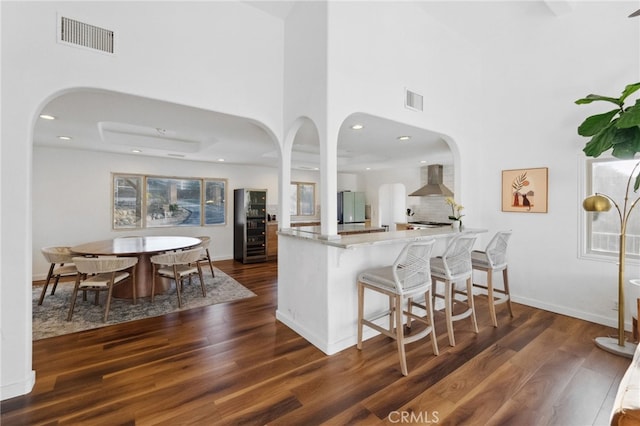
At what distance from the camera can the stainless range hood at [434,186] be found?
268 inches

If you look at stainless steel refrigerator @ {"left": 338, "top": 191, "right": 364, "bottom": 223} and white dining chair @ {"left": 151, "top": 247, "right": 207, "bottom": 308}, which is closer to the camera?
white dining chair @ {"left": 151, "top": 247, "right": 207, "bottom": 308}

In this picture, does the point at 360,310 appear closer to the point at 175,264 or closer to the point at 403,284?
the point at 403,284

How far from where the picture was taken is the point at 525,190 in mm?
3721

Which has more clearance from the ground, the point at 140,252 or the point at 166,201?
the point at 166,201

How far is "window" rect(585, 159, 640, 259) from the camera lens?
10.00 feet

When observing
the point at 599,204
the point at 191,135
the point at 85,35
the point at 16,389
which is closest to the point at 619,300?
the point at 599,204

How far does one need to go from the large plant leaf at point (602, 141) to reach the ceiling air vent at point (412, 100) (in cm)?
165

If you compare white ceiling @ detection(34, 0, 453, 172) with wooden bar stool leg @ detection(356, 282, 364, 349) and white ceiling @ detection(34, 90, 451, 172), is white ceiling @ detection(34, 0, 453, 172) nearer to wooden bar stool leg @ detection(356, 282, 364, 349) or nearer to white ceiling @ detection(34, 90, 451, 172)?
white ceiling @ detection(34, 90, 451, 172)

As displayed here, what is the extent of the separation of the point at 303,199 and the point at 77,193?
16.7 ft

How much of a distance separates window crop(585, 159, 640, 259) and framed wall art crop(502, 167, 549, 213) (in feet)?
1.38

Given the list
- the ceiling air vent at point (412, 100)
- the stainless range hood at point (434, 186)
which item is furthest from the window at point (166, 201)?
the ceiling air vent at point (412, 100)

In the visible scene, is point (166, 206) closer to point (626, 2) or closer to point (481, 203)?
point (481, 203)

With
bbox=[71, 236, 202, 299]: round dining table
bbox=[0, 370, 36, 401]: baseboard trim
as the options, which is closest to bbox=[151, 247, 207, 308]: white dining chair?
bbox=[71, 236, 202, 299]: round dining table

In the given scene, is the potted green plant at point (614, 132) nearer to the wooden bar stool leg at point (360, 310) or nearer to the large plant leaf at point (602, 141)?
Result: the large plant leaf at point (602, 141)
